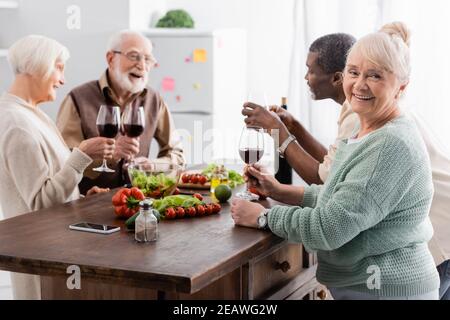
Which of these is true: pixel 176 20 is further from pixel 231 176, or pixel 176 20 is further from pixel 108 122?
pixel 108 122

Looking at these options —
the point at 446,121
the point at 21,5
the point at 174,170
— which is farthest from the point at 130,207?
the point at 21,5

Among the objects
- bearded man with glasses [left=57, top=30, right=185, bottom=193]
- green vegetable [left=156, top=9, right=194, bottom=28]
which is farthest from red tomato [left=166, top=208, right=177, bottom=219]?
green vegetable [left=156, top=9, right=194, bottom=28]

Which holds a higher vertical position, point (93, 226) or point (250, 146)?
point (250, 146)

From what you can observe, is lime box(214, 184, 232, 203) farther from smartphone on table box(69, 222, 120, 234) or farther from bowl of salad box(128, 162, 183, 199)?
smartphone on table box(69, 222, 120, 234)

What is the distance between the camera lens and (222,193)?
2.77 meters

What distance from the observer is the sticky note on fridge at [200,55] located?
541 centimetres

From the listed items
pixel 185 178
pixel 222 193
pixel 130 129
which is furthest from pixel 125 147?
pixel 222 193

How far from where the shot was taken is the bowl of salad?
272 cm

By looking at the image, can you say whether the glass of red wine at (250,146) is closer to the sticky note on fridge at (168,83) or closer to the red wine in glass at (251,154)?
the red wine in glass at (251,154)

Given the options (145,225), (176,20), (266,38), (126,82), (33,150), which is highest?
(176,20)

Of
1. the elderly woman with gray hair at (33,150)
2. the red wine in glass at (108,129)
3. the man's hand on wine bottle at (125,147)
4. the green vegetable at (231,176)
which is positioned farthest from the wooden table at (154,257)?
the green vegetable at (231,176)

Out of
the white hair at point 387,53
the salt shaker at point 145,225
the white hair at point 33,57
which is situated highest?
the white hair at point 387,53

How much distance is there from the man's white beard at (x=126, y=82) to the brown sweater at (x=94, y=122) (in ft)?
0.21

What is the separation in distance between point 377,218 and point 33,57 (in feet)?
5.41
